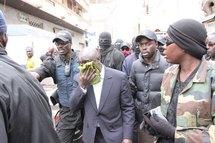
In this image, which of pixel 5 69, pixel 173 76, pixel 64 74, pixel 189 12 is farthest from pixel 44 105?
pixel 189 12

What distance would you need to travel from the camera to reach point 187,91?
250 cm

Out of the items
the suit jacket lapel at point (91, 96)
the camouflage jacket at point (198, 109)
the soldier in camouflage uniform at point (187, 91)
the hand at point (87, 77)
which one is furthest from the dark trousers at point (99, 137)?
the camouflage jacket at point (198, 109)

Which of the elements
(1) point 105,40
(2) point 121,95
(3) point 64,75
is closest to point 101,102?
(2) point 121,95

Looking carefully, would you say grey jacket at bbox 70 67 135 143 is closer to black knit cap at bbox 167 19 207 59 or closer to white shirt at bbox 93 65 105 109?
white shirt at bbox 93 65 105 109

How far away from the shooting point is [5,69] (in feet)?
6.18

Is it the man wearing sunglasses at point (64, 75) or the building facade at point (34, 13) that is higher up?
the building facade at point (34, 13)

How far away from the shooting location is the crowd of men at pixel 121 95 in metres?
1.90

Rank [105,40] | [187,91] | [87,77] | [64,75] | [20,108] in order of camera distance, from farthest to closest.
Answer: [105,40], [64,75], [87,77], [187,91], [20,108]

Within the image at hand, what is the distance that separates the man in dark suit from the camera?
3623mm

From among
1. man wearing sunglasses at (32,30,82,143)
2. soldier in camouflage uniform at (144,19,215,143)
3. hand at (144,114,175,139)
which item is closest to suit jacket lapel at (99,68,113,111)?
man wearing sunglasses at (32,30,82,143)

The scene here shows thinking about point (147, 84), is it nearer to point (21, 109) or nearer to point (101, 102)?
point (101, 102)

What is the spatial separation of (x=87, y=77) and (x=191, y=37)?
136 cm

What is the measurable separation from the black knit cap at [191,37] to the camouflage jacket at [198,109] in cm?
12

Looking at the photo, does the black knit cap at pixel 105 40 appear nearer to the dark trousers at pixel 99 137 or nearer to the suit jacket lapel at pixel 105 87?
the suit jacket lapel at pixel 105 87
